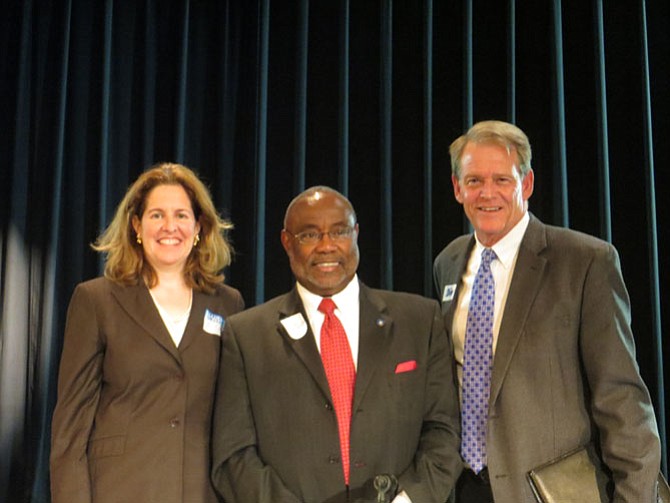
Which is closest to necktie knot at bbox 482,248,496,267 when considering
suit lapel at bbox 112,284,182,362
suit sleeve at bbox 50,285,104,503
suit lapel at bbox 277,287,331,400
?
suit lapel at bbox 277,287,331,400

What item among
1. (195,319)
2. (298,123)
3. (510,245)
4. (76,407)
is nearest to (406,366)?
(510,245)

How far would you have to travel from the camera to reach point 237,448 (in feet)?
7.26

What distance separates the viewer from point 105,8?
4078 mm

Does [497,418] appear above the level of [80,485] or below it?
above

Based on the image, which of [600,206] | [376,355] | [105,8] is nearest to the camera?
[376,355]

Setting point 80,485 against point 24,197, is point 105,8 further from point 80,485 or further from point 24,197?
point 80,485

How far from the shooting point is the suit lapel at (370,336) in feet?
7.22

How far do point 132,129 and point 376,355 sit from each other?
244 centimetres

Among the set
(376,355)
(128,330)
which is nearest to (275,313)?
(376,355)

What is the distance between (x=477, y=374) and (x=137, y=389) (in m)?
1.08

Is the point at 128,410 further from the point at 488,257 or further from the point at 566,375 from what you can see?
the point at 566,375

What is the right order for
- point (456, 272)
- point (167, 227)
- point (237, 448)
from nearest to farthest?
point (237, 448) → point (167, 227) → point (456, 272)

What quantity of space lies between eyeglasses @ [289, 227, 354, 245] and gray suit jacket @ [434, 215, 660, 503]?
556 mm

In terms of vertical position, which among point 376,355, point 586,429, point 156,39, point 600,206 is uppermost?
point 156,39
